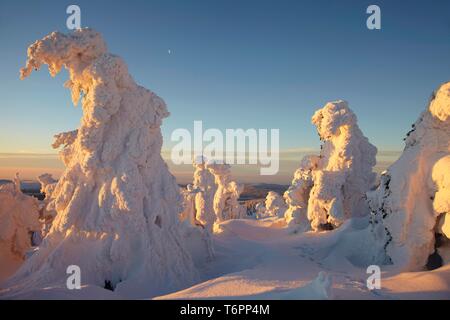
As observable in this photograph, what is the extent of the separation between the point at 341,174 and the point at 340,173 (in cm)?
8

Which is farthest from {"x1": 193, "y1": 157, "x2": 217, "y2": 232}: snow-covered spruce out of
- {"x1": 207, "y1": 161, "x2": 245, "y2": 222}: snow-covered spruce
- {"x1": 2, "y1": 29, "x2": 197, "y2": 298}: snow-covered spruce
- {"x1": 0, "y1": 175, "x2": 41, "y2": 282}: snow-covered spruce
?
{"x1": 2, "y1": 29, "x2": 197, "y2": 298}: snow-covered spruce

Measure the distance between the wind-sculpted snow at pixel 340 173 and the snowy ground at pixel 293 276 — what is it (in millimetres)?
2189

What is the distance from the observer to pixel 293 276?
30.4 feet

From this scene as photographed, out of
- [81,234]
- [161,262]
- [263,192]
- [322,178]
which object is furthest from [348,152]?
[263,192]

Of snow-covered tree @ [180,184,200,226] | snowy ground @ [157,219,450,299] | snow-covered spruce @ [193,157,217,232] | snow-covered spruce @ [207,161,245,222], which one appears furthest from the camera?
snow-covered spruce @ [207,161,245,222]

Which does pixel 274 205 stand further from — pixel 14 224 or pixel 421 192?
pixel 421 192

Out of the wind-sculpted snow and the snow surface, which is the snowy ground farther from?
the wind-sculpted snow

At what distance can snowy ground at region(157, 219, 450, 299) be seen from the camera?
22.8 ft

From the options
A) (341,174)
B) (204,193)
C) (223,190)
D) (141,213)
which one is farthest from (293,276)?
(223,190)

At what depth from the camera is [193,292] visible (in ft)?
24.5

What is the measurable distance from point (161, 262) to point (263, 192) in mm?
89128

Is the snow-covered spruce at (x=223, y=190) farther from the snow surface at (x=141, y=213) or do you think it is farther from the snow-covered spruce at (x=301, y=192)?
the snow surface at (x=141, y=213)

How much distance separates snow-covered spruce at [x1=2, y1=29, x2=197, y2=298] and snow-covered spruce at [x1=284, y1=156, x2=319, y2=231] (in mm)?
12018

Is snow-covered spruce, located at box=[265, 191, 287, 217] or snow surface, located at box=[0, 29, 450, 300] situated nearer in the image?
snow surface, located at box=[0, 29, 450, 300]
